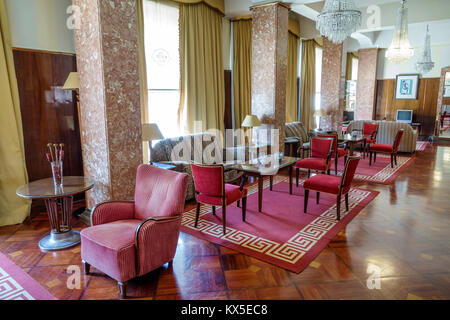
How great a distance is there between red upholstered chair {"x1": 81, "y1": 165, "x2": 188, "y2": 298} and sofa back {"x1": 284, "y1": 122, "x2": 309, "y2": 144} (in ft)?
16.1

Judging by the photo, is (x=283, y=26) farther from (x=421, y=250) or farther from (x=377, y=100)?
(x=377, y=100)

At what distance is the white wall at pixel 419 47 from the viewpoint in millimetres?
9789

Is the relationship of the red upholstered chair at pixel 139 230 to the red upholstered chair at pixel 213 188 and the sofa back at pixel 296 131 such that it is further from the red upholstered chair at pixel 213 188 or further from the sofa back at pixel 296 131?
the sofa back at pixel 296 131

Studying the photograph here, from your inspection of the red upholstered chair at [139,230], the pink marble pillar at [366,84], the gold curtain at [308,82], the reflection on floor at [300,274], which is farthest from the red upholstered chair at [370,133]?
the red upholstered chair at [139,230]

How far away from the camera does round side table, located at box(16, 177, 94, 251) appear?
3.05 m

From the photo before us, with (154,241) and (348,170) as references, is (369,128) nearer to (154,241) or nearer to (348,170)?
(348,170)

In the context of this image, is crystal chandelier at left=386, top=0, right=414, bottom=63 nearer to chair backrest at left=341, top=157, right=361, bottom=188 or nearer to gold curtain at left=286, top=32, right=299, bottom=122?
gold curtain at left=286, top=32, right=299, bottom=122

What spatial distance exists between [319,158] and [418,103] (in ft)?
26.2

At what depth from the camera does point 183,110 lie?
5824mm

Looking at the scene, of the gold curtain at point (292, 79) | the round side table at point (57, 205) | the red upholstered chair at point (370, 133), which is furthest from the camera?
the gold curtain at point (292, 79)

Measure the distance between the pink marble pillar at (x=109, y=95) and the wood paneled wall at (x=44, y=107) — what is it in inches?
33.9

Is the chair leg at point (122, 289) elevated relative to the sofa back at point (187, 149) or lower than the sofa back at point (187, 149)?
lower
